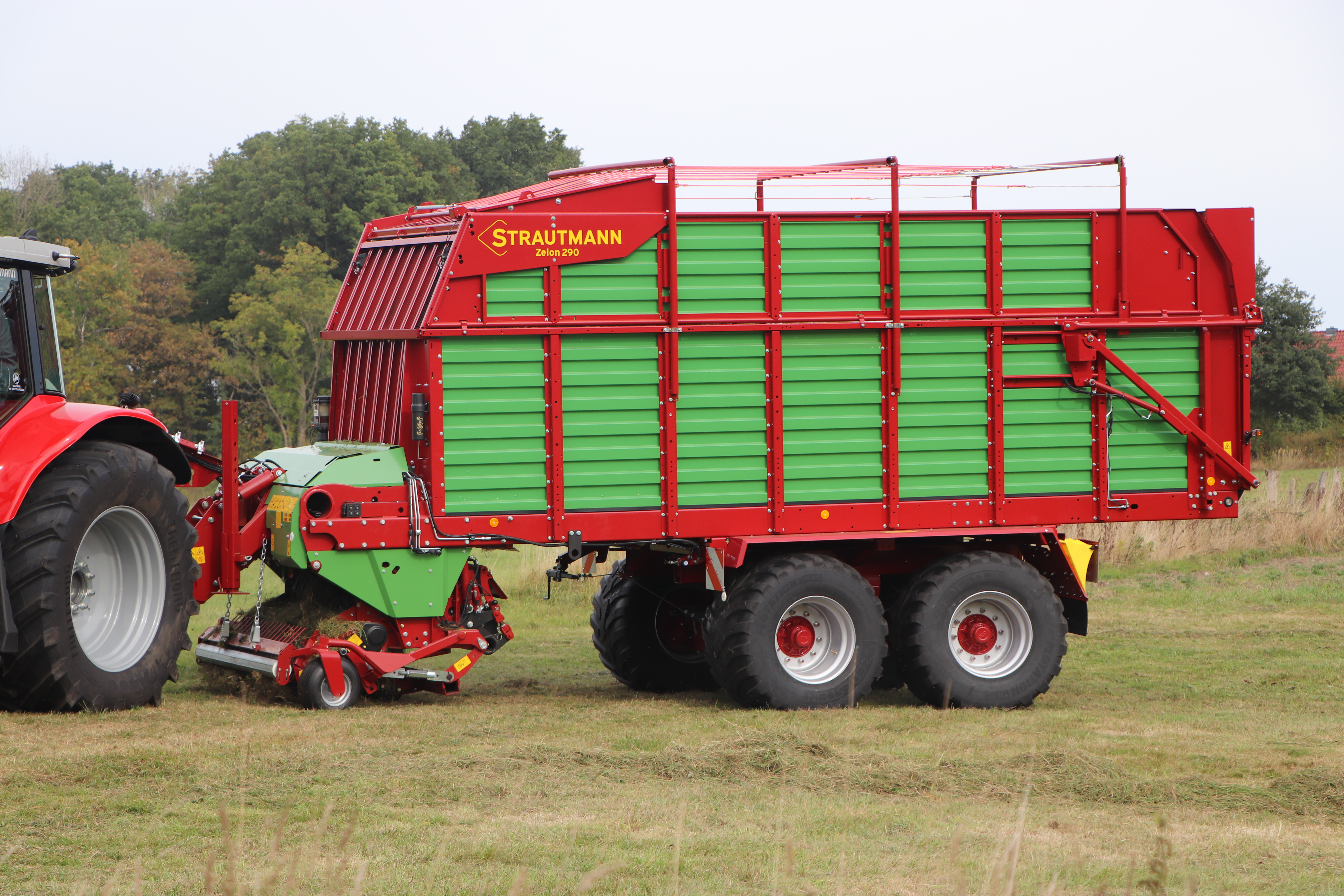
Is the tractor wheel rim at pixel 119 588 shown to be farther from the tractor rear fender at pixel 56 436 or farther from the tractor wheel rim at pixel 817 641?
the tractor wheel rim at pixel 817 641

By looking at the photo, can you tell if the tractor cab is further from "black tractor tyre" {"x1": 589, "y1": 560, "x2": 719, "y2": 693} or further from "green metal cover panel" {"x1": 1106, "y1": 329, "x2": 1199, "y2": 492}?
"green metal cover panel" {"x1": 1106, "y1": 329, "x2": 1199, "y2": 492}

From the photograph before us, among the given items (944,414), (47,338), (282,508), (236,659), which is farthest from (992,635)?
(47,338)

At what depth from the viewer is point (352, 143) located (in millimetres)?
44812

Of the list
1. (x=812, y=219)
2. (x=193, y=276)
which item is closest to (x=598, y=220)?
(x=812, y=219)

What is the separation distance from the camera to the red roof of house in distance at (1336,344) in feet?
137

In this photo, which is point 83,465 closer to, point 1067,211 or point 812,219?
point 812,219

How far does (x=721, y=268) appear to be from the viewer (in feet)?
28.9

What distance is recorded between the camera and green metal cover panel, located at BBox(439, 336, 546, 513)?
335 inches

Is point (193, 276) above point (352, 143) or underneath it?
underneath

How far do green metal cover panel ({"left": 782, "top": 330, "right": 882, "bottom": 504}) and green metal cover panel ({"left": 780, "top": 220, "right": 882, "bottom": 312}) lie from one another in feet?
0.60

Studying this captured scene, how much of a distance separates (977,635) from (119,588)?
16.9 ft

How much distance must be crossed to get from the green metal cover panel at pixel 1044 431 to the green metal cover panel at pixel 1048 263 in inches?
12.2

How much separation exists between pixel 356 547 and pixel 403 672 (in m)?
0.80

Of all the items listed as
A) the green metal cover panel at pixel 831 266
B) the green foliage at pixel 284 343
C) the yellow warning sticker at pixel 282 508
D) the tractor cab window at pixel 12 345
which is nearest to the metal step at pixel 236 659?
the yellow warning sticker at pixel 282 508
